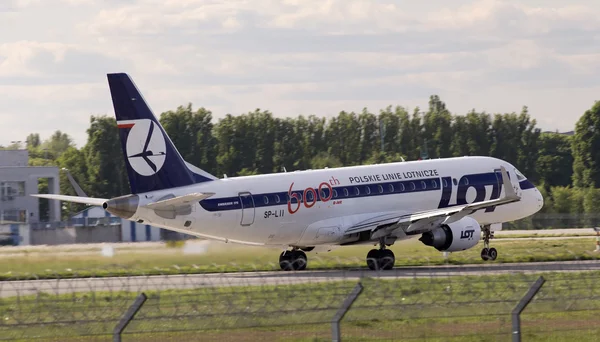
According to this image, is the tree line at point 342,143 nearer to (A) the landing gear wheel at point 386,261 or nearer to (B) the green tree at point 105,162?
(B) the green tree at point 105,162

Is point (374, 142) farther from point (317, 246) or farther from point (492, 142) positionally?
point (317, 246)

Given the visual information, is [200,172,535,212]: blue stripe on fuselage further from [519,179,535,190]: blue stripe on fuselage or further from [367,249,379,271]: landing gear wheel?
[367,249,379,271]: landing gear wheel

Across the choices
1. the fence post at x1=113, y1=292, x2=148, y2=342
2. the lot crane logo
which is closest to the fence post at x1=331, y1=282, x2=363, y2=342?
the fence post at x1=113, y1=292, x2=148, y2=342

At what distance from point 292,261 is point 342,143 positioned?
78.0 metres

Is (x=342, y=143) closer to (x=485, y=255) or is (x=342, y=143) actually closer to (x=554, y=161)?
(x=554, y=161)

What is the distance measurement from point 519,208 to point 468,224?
237 inches

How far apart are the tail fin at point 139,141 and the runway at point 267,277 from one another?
10.2ft

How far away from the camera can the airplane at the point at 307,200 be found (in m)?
34.2

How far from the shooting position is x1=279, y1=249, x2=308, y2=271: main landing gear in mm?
37750

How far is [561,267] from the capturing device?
36875 mm

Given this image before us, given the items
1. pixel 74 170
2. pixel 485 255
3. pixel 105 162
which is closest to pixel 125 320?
pixel 485 255

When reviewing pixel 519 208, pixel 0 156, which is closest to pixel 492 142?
pixel 0 156

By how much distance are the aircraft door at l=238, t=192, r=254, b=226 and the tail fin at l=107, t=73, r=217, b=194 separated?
89.5 inches

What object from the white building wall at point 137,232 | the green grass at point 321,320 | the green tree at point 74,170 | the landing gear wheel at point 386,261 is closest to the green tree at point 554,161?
the green tree at point 74,170
